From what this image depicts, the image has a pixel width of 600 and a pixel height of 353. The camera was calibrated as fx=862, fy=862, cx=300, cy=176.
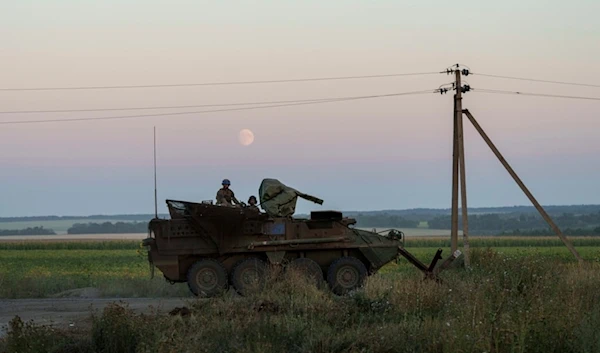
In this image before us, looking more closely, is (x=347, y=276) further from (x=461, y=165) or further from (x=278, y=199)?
(x=461, y=165)

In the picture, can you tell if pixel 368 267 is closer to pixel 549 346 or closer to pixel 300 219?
pixel 300 219

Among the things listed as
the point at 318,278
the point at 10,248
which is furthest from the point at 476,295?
the point at 10,248

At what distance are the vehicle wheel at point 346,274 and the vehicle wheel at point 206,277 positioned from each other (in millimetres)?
2691

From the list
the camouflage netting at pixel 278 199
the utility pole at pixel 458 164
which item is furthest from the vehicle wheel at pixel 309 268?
the utility pole at pixel 458 164


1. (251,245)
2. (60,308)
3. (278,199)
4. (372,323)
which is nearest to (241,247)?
(251,245)

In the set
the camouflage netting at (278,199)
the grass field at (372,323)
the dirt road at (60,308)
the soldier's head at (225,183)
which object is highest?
the soldier's head at (225,183)

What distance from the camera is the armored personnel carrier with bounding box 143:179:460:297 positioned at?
21.3 metres

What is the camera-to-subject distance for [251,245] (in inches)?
844

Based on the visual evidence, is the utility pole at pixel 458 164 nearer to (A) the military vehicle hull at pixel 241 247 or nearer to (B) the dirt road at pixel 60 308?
(A) the military vehicle hull at pixel 241 247

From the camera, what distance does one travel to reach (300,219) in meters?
22.0

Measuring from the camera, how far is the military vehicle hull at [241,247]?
21.3m

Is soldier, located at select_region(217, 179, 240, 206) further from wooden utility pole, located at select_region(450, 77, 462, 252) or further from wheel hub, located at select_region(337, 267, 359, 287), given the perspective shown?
wooden utility pole, located at select_region(450, 77, 462, 252)

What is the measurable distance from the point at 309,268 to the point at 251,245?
1.55 m

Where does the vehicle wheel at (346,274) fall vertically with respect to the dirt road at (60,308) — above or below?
above
